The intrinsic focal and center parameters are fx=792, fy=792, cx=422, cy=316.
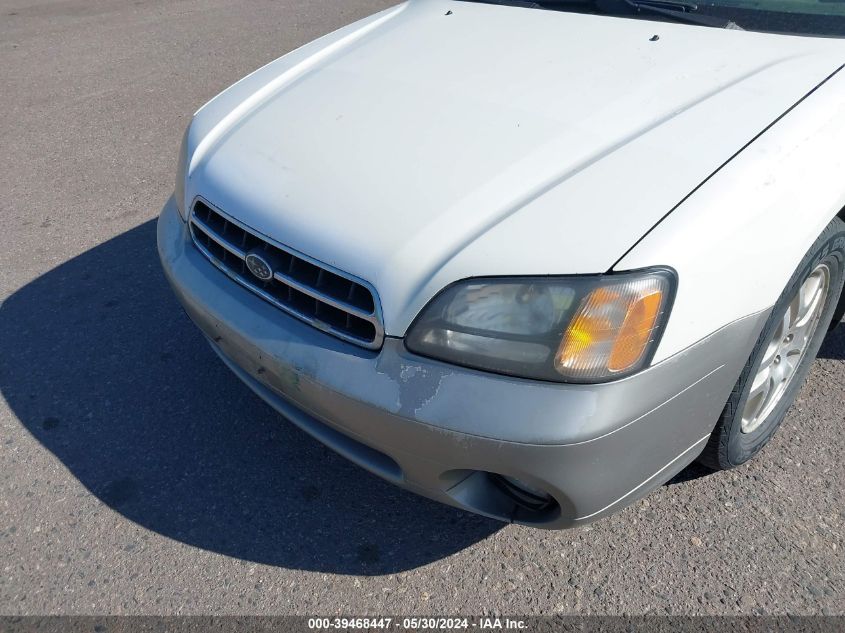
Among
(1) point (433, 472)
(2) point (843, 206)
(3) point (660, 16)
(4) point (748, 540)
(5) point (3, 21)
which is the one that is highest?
(3) point (660, 16)

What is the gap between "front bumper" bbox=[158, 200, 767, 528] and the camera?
1706 mm

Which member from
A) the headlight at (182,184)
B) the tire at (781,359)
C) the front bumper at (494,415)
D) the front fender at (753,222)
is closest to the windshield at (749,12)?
the front fender at (753,222)

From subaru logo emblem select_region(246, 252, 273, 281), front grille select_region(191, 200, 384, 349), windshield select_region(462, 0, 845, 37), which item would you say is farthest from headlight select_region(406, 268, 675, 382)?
windshield select_region(462, 0, 845, 37)

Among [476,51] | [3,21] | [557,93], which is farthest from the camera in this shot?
[3,21]

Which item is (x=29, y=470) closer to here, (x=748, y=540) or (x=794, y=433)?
(x=748, y=540)

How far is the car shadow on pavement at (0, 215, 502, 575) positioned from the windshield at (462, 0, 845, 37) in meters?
1.74

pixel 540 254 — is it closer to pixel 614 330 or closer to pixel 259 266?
pixel 614 330

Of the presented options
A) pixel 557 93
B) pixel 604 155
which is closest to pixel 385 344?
pixel 604 155

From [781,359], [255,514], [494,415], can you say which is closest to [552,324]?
[494,415]

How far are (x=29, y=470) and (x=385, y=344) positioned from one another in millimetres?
1464

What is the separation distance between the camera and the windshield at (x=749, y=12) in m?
2.41

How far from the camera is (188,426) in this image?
2713 mm

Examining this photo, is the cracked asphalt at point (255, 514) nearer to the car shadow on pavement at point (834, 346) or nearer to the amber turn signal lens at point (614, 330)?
the car shadow on pavement at point (834, 346)

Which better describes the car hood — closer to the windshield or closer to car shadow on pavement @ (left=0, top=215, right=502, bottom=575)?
the windshield
